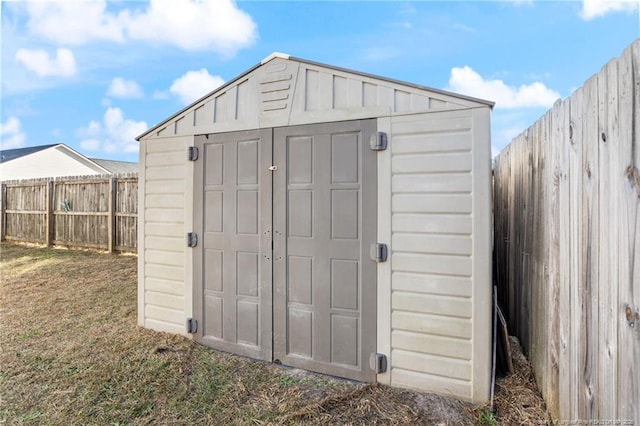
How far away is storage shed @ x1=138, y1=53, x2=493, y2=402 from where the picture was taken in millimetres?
2479

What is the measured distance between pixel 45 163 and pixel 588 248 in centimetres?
2032

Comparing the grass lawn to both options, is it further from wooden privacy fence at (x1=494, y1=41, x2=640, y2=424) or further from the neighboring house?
the neighboring house

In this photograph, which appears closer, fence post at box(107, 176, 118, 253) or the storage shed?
the storage shed

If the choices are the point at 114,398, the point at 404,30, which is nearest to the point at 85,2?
the point at 404,30

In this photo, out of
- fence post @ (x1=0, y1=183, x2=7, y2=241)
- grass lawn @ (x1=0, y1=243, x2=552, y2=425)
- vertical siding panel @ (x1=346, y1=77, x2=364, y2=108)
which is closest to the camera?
grass lawn @ (x1=0, y1=243, x2=552, y2=425)

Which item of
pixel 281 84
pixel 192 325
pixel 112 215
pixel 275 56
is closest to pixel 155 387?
pixel 192 325

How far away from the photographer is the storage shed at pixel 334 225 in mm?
2479

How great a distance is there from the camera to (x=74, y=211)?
8828 mm

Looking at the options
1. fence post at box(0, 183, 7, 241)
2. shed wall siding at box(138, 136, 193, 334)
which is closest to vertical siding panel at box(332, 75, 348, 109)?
shed wall siding at box(138, 136, 193, 334)

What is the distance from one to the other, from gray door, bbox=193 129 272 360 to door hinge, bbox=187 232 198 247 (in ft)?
0.21

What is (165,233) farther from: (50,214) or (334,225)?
(50,214)

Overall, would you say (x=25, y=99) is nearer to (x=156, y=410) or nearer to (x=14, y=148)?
(x=14, y=148)

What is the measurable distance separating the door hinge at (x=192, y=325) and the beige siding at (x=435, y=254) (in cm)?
198

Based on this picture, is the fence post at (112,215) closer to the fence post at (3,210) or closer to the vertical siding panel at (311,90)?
the fence post at (3,210)
